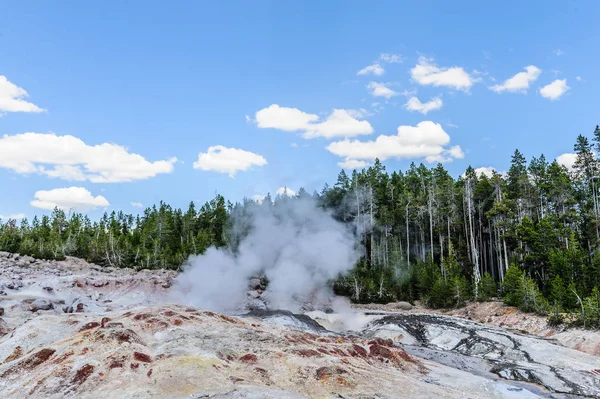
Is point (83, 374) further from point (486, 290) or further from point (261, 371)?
point (486, 290)

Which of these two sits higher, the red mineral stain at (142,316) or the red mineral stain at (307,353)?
the red mineral stain at (142,316)

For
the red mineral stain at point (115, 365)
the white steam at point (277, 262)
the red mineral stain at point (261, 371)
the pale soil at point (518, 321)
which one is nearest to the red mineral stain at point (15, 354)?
the red mineral stain at point (115, 365)

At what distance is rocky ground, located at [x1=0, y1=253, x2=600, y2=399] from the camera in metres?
15.0

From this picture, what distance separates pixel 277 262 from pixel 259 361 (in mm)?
28775

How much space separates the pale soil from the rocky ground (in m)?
0.44

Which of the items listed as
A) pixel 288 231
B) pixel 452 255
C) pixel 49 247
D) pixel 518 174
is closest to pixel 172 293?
pixel 288 231

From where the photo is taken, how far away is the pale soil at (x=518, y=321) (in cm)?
3022

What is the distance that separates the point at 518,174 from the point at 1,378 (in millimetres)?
69405

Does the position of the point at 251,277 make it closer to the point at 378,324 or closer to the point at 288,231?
the point at 288,231

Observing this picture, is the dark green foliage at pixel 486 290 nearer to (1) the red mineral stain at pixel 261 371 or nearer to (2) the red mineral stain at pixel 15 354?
(1) the red mineral stain at pixel 261 371

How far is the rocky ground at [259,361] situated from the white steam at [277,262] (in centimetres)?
1226

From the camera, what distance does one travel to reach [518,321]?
1518 inches

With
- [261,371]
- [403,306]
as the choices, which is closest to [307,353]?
[261,371]

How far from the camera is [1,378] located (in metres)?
16.4
